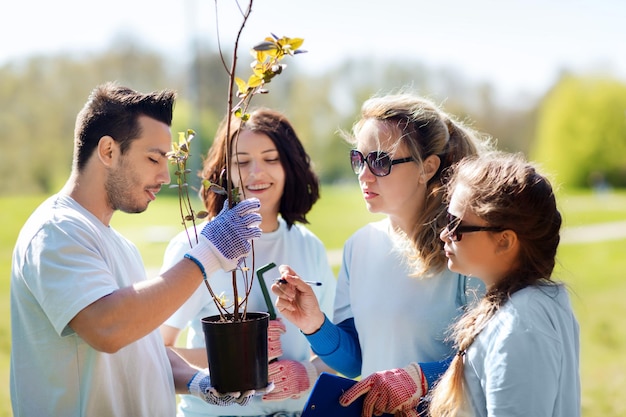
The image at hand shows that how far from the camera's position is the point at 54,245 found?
1836 mm

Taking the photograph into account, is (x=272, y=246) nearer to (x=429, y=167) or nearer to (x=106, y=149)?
(x=429, y=167)

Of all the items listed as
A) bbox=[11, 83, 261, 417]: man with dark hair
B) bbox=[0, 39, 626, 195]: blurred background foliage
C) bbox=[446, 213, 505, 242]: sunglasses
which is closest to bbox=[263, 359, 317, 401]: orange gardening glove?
bbox=[11, 83, 261, 417]: man with dark hair

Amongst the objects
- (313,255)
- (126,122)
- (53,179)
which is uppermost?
(126,122)

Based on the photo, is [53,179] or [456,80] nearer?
[53,179]

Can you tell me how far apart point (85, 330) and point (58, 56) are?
1046 inches

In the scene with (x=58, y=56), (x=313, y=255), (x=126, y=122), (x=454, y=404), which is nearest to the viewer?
(x=454, y=404)

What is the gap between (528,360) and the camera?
5.31 feet

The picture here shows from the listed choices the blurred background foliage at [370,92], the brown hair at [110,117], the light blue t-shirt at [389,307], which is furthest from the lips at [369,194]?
the blurred background foliage at [370,92]

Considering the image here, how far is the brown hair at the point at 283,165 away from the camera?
2.76 metres

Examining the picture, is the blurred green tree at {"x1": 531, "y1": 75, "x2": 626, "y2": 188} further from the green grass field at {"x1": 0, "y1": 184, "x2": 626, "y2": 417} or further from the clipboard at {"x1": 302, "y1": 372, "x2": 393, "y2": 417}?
the clipboard at {"x1": 302, "y1": 372, "x2": 393, "y2": 417}

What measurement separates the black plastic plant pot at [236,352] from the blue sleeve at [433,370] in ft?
1.49

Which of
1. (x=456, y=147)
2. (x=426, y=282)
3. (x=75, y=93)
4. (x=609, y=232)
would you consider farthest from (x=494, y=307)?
(x=75, y=93)

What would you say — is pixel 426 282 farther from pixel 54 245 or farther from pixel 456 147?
pixel 54 245

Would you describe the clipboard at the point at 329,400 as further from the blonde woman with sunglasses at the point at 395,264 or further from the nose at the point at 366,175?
the nose at the point at 366,175
